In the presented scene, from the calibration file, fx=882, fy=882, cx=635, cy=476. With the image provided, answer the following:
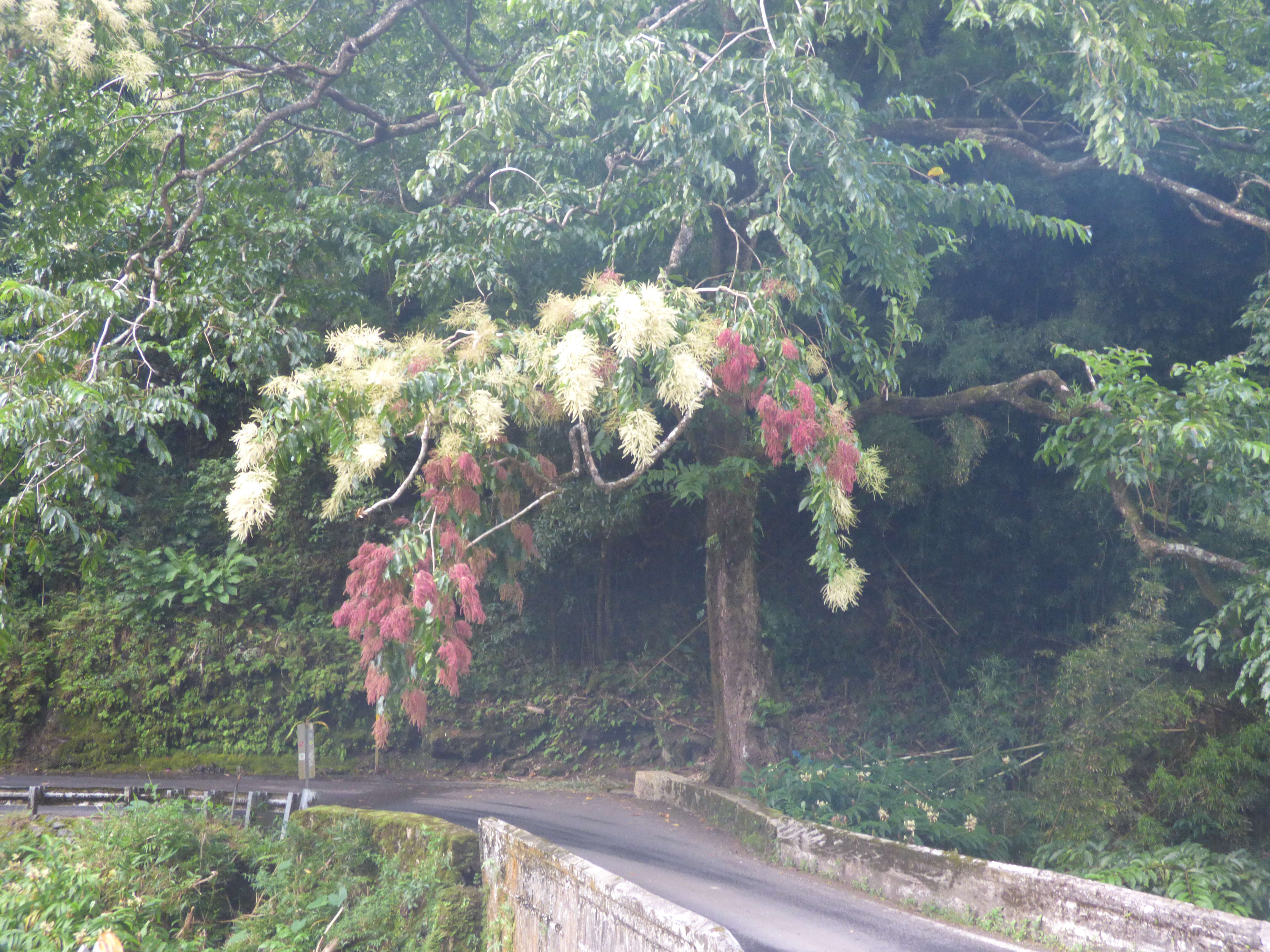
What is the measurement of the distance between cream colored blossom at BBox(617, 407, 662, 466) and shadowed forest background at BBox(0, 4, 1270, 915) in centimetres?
167

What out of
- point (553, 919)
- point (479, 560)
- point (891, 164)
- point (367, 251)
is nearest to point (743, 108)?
point (891, 164)

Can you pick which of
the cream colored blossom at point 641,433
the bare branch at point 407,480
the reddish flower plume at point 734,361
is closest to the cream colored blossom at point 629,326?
the cream colored blossom at point 641,433

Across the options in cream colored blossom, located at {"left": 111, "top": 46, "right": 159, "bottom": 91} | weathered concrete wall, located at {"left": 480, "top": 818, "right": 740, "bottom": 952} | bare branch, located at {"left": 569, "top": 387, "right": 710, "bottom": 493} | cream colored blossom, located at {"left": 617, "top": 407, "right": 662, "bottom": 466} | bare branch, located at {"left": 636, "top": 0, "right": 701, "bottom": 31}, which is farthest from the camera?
cream colored blossom, located at {"left": 111, "top": 46, "right": 159, "bottom": 91}

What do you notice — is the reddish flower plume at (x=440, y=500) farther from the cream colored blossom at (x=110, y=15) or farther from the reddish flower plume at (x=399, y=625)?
the cream colored blossom at (x=110, y=15)

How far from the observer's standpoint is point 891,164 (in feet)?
27.3

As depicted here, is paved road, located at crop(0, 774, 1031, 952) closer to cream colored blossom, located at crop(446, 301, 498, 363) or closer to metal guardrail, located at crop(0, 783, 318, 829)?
metal guardrail, located at crop(0, 783, 318, 829)

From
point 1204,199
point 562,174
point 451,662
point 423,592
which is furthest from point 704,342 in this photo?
point 1204,199

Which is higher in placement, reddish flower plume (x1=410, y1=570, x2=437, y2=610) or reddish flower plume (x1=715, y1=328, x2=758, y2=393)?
reddish flower plume (x1=715, y1=328, x2=758, y2=393)

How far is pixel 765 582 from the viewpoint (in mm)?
13742

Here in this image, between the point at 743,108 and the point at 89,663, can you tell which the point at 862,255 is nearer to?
the point at 743,108

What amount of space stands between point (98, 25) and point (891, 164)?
23.7 feet

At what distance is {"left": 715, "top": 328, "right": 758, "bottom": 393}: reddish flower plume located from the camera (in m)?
6.33

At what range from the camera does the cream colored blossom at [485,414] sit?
6.14 m

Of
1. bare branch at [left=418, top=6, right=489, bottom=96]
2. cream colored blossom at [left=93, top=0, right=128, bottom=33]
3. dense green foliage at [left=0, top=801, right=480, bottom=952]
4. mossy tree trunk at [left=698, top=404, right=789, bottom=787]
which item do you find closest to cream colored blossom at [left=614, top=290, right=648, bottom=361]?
mossy tree trunk at [left=698, top=404, right=789, bottom=787]
